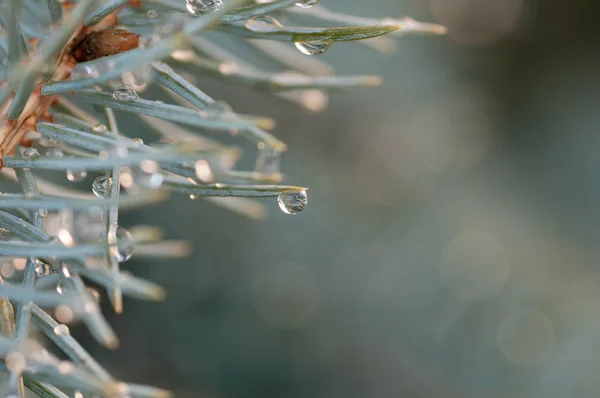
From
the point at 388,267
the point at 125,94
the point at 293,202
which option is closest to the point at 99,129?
the point at 125,94

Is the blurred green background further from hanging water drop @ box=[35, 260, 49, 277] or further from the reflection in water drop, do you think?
hanging water drop @ box=[35, 260, 49, 277]

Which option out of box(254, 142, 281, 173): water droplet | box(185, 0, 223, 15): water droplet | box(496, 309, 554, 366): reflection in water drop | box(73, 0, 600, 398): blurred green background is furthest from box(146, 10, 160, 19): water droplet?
box(496, 309, 554, 366): reflection in water drop

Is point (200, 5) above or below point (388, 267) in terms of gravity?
above

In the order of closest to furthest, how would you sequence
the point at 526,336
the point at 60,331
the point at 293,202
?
the point at 60,331 < the point at 293,202 < the point at 526,336

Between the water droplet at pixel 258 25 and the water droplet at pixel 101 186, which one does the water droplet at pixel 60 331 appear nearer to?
the water droplet at pixel 101 186

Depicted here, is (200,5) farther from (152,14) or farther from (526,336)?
(526,336)

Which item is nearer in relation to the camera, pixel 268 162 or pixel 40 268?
pixel 40 268
